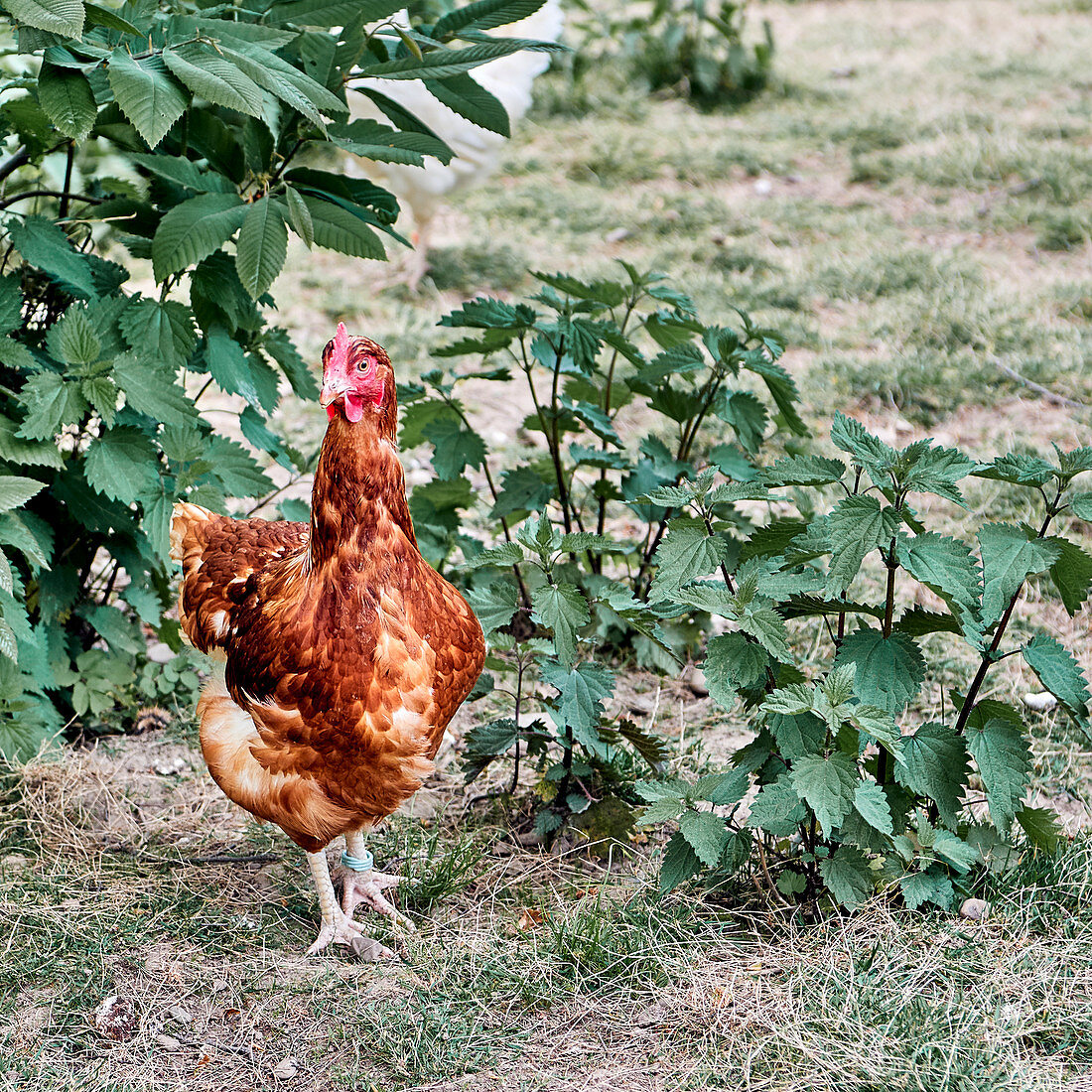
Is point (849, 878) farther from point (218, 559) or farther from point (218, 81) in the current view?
point (218, 81)

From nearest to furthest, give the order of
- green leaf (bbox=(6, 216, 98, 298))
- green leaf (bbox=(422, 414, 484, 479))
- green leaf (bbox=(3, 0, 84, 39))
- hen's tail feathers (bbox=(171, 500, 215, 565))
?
1. green leaf (bbox=(3, 0, 84, 39))
2. green leaf (bbox=(6, 216, 98, 298))
3. hen's tail feathers (bbox=(171, 500, 215, 565))
4. green leaf (bbox=(422, 414, 484, 479))

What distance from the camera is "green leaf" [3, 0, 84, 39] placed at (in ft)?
6.81

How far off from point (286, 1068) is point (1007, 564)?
5.61ft

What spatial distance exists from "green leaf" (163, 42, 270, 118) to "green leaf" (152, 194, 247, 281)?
0.42 meters

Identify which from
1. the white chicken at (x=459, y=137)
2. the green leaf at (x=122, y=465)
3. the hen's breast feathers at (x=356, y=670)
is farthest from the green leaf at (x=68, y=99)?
the white chicken at (x=459, y=137)

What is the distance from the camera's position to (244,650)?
2564 mm

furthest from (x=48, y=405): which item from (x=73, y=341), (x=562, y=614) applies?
(x=562, y=614)

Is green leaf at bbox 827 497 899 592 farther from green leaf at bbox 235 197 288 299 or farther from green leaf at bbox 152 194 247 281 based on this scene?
green leaf at bbox 152 194 247 281

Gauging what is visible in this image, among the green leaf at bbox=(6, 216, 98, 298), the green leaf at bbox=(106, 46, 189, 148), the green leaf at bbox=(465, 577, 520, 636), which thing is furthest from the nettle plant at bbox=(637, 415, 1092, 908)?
the green leaf at bbox=(6, 216, 98, 298)

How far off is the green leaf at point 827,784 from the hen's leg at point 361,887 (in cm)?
101

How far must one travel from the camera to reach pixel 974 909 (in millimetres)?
2588

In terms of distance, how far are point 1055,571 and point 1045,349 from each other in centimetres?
333

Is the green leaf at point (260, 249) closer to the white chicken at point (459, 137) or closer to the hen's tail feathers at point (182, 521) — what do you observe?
the hen's tail feathers at point (182, 521)

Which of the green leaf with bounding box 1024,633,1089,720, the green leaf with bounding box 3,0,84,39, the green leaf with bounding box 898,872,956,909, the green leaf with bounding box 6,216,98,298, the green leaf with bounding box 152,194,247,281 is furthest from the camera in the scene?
the green leaf with bounding box 6,216,98,298
